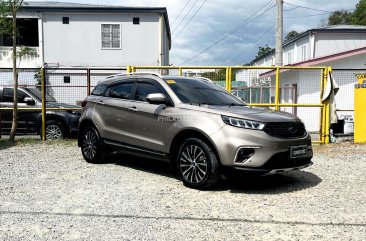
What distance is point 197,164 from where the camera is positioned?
239 inches

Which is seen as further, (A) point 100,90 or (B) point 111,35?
(B) point 111,35

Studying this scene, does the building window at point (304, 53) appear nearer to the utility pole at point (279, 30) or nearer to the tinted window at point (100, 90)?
the utility pole at point (279, 30)

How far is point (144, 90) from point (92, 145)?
5.97 feet

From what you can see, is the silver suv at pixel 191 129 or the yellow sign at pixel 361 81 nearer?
the silver suv at pixel 191 129

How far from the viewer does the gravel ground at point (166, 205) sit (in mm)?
4359

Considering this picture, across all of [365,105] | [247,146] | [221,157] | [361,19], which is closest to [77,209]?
[221,157]

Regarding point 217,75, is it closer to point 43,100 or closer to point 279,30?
point 43,100

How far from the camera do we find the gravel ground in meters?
Result: 4.36

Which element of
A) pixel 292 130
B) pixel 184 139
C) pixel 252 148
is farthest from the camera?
pixel 184 139

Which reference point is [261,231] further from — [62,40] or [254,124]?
[62,40]

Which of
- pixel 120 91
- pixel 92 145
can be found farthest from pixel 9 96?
pixel 120 91

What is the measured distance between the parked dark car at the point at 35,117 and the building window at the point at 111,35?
12.4 meters

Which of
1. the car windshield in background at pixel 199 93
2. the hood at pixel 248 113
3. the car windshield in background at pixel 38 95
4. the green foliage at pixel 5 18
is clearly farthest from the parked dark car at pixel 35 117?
the hood at pixel 248 113

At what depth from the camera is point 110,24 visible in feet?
77.8
